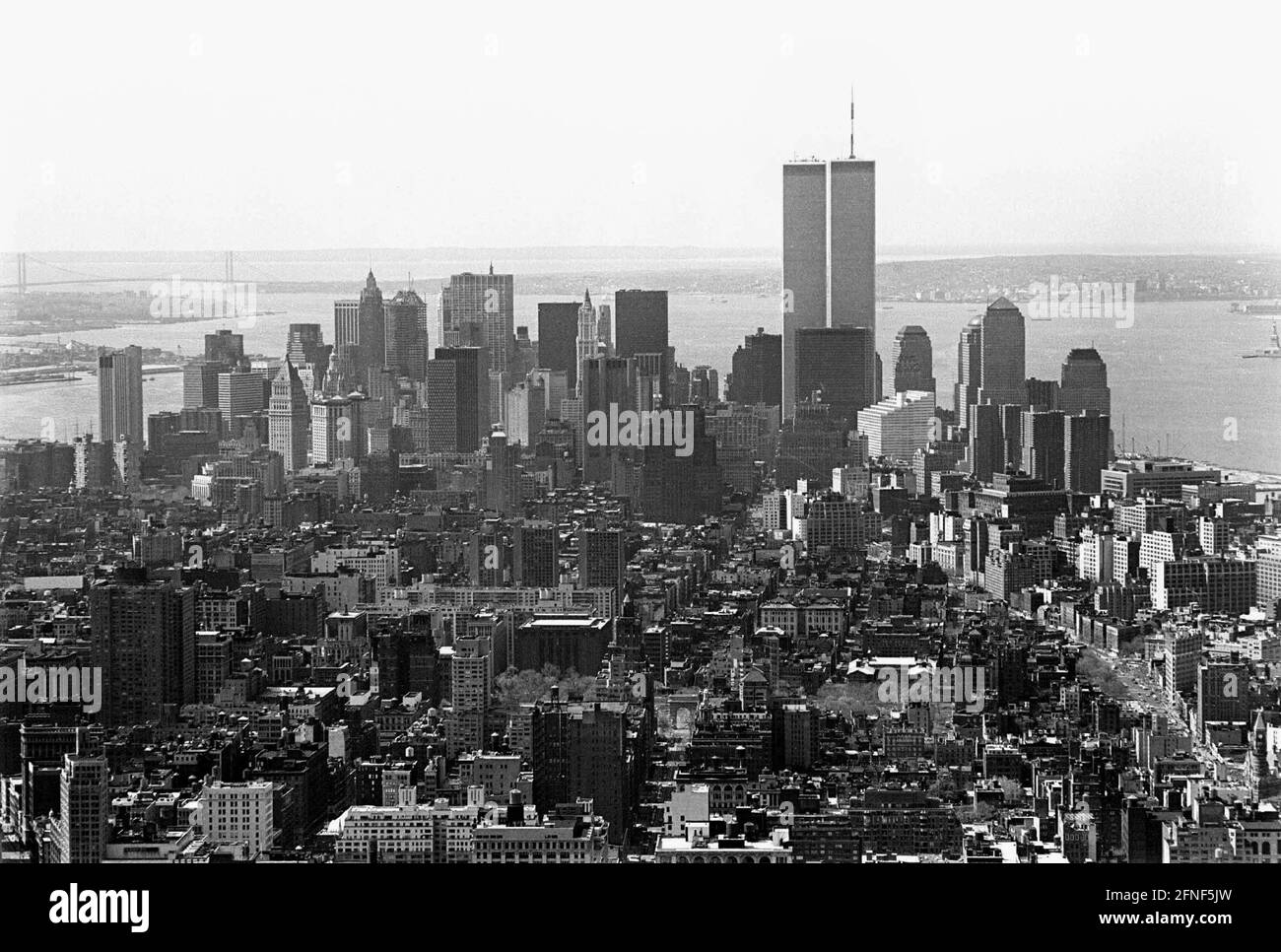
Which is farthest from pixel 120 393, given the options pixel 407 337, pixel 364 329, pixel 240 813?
pixel 240 813

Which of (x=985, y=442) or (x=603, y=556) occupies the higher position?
(x=985, y=442)

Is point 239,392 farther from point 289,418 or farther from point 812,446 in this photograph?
point 812,446

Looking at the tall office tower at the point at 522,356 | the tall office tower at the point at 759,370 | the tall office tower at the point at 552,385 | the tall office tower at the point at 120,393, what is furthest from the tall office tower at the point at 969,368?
the tall office tower at the point at 120,393

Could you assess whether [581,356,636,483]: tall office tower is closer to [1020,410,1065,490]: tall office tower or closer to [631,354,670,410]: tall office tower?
[631,354,670,410]: tall office tower

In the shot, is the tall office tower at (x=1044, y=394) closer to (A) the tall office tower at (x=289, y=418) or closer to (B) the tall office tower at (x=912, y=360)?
(B) the tall office tower at (x=912, y=360)

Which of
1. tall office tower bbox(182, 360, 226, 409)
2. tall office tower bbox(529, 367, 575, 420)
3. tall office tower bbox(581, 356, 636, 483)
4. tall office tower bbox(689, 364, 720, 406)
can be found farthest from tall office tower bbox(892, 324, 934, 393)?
tall office tower bbox(182, 360, 226, 409)
